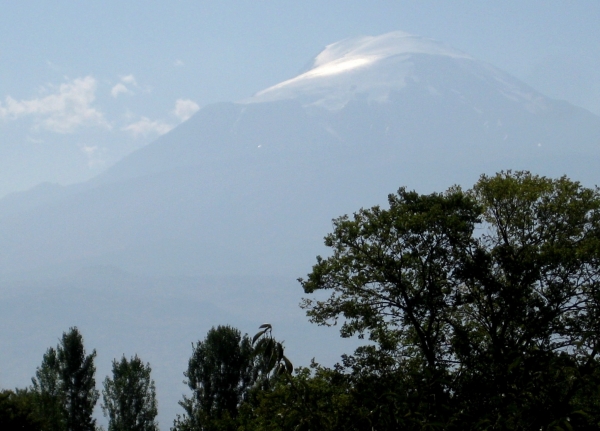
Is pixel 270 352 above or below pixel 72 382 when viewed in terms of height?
below

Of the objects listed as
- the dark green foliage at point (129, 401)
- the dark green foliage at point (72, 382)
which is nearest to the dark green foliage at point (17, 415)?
the dark green foliage at point (72, 382)

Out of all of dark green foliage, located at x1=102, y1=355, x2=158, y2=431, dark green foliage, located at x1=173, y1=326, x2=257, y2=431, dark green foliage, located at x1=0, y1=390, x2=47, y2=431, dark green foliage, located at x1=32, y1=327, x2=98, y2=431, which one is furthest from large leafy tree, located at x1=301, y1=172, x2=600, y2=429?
dark green foliage, located at x1=102, y1=355, x2=158, y2=431

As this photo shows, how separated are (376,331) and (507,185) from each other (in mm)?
6643

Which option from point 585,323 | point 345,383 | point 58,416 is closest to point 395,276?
point 345,383

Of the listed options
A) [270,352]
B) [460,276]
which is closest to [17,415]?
[460,276]

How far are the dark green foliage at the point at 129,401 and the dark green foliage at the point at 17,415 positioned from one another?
17.3m

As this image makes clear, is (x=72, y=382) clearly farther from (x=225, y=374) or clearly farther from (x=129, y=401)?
(x=225, y=374)

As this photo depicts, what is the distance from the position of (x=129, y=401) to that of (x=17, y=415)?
62.0 feet

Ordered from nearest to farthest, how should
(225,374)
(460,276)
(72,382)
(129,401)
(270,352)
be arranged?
(270,352), (460,276), (72,382), (225,374), (129,401)

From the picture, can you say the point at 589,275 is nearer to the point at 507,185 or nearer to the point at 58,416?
the point at 507,185

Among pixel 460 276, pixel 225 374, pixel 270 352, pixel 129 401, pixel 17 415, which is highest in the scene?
pixel 225 374

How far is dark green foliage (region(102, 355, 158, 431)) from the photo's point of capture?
45.0 meters

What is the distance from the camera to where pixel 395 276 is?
23328 millimetres

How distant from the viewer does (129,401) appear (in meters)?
45.0
